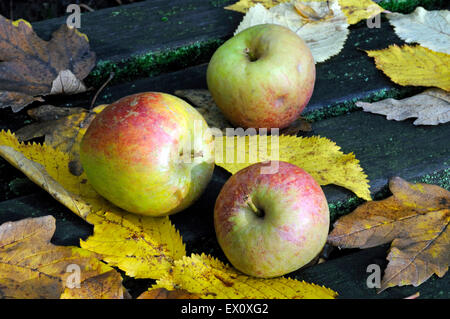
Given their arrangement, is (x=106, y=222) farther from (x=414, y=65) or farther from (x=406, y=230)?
(x=414, y=65)

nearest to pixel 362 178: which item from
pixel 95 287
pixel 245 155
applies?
pixel 245 155

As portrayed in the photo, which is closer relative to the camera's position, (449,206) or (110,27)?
(449,206)

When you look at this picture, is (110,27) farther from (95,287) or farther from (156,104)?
(95,287)

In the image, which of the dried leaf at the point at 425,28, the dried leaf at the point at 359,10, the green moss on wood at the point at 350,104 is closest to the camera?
the green moss on wood at the point at 350,104

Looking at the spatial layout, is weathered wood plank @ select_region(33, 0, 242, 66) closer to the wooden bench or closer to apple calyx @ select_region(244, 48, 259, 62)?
the wooden bench

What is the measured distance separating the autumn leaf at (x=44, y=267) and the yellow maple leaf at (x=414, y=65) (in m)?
1.13

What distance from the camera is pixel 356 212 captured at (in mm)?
1278

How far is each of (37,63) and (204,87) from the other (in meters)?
A: 0.58

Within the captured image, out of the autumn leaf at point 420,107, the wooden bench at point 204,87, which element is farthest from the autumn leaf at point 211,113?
the autumn leaf at point 420,107

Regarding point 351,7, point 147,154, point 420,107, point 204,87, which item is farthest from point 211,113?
point 351,7

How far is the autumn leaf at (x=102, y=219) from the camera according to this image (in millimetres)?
1191

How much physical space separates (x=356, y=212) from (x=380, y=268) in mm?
160

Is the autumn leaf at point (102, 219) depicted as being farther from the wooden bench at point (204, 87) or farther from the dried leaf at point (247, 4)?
the dried leaf at point (247, 4)
